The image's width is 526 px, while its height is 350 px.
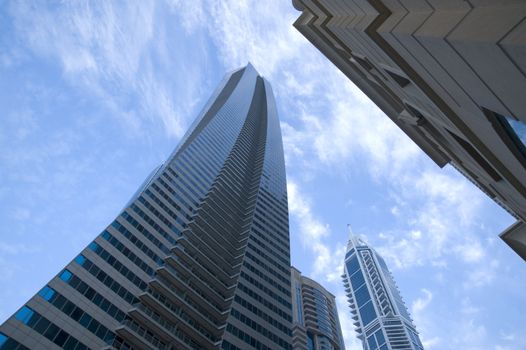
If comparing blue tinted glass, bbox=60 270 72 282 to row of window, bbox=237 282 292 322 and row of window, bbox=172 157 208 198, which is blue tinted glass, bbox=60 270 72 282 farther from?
row of window, bbox=172 157 208 198

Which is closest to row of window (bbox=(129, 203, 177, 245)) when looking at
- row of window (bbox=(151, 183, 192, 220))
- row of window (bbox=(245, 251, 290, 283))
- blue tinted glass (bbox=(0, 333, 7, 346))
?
row of window (bbox=(151, 183, 192, 220))

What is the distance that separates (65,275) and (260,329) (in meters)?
31.4

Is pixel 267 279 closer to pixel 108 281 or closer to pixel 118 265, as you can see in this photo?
pixel 118 265

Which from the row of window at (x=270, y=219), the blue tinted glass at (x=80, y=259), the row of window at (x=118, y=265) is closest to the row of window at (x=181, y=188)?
the row of window at (x=270, y=219)

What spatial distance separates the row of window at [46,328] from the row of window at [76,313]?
1.91 m

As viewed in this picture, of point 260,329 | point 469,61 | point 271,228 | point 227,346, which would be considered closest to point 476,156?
point 469,61

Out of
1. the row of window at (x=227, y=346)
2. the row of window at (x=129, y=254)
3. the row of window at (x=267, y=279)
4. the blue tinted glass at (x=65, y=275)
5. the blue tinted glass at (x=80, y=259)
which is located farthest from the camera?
the row of window at (x=267, y=279)

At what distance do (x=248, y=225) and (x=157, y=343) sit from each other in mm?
39647

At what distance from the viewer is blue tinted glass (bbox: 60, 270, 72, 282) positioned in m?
37.3

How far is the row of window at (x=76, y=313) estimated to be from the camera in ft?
114

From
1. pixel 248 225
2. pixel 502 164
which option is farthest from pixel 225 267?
pixel 502 164

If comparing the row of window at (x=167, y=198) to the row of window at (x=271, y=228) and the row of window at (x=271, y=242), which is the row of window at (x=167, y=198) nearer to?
the row of window at (x=271, y=242)

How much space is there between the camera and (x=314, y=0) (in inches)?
549

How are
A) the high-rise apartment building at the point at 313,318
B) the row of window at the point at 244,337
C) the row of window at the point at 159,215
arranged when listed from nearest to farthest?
1. the row of window at the point at 244,337
2. the row of window at the point at 159,215
3. the high-rise apartment building at the point at 313,318
